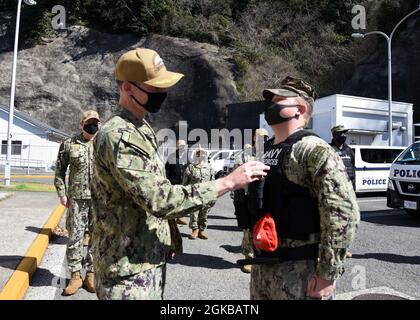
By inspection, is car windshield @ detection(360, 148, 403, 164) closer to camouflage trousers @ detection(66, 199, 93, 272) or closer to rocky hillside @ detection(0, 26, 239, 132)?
camouflage trousers @ detection(66, 199, 93, 272)

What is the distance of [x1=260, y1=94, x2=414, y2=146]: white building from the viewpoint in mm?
22266

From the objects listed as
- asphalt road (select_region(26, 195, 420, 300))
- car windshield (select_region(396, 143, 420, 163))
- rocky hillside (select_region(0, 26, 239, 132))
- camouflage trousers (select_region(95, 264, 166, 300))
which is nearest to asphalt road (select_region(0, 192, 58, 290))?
asphalt road (select_region(26, 195, 420, 300))

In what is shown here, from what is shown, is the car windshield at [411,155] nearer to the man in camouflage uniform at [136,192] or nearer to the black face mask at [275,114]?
the black face mask at [275,114]

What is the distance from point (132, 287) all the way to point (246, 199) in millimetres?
818

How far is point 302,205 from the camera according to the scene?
208cm

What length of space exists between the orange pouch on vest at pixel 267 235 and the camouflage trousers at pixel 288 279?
0.49 feet

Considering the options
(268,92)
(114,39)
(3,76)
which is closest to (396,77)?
(114,39)

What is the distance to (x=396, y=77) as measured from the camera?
109ft

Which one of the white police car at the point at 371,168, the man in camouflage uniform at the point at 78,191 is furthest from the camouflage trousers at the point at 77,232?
the white police car at the point at 371,168

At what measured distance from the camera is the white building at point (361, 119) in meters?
22.3

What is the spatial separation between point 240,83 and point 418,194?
30.7 m

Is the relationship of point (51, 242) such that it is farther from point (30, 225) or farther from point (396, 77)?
point (396, 77)

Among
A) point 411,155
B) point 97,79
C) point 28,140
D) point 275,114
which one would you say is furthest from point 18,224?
point 97,79

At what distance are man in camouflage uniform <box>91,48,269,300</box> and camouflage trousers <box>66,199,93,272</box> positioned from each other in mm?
2247
